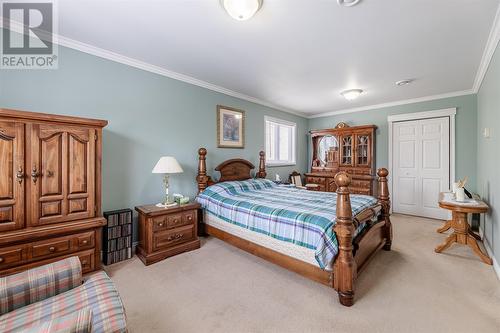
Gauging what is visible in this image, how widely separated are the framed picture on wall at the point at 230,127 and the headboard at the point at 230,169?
1.17ft

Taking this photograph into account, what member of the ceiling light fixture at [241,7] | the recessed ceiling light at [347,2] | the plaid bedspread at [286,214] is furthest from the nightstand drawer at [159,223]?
the recessed ceiling light at [347,2]

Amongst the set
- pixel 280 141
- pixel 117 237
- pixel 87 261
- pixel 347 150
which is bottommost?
pixel 87 261

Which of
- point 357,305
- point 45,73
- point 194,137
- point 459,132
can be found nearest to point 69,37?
point 45,73

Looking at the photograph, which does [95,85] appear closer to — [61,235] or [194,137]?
[194,137]

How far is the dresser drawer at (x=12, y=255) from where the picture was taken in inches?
71.1

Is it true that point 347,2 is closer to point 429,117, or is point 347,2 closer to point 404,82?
point 404,82

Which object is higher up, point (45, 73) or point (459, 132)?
point (45, 73)

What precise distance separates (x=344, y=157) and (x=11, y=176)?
18.8 ft

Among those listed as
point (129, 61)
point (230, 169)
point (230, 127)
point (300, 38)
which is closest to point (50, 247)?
point (129, 61)

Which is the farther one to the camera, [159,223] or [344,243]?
[159,223]

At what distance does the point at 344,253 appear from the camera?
6.10ft

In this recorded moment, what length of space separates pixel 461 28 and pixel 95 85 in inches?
160

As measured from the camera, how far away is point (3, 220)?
5.99ft

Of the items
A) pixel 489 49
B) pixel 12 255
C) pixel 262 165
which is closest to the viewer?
A: pixel 12 255
